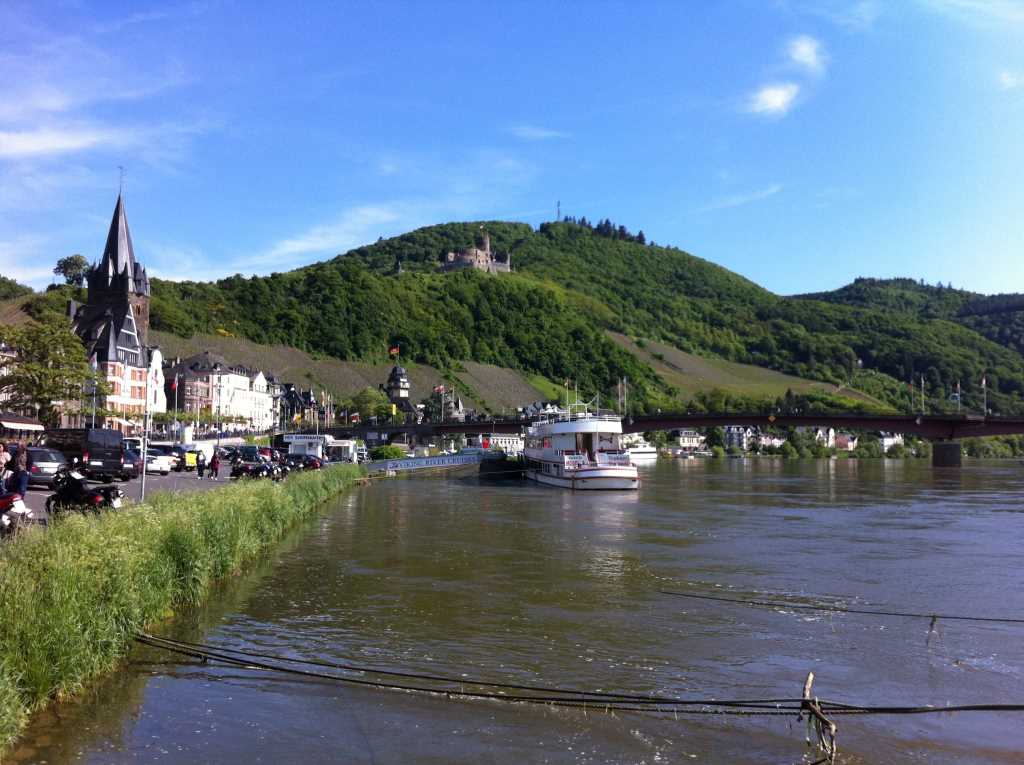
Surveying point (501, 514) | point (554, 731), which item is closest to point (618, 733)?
point (554, 731)

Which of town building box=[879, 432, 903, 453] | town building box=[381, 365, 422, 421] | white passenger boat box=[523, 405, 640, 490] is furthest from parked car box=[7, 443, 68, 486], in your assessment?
town building box=[879, 432, 903, 453]

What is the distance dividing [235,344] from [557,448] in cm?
10808

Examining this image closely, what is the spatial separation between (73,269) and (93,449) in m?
155

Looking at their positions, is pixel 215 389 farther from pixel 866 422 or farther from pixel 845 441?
pixel 845 441

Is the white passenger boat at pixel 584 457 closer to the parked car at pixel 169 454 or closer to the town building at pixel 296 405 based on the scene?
the parked car at pixel 169 454

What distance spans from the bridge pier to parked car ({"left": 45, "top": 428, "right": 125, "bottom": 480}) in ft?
325

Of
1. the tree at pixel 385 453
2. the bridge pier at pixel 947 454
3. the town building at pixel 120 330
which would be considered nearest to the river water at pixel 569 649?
the tree at pixel 385 453

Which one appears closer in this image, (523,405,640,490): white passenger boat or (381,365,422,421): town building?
(523,405,640,490): white passenger boat

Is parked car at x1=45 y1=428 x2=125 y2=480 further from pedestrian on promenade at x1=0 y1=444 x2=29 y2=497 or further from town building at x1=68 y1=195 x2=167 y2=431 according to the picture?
town building at x1=68 y1=195 x2=167 y2=431

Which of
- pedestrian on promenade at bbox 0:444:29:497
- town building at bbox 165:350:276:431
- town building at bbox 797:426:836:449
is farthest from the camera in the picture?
town building at bbox 797:426:836:449

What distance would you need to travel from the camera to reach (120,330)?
328 feet

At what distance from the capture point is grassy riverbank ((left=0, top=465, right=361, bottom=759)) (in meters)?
8.88

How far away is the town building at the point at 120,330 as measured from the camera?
95.5 meters

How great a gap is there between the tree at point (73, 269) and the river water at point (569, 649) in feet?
534
